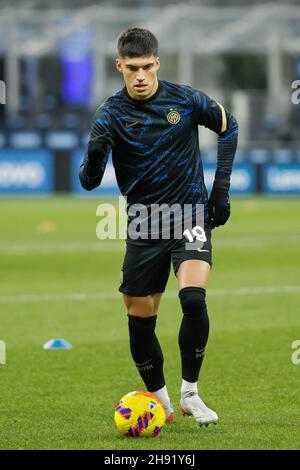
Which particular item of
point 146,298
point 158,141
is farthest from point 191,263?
point 158,141

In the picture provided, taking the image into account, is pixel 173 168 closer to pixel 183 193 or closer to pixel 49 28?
pixel 183 193

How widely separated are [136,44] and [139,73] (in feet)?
0.58

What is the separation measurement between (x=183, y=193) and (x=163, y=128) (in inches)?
15.7

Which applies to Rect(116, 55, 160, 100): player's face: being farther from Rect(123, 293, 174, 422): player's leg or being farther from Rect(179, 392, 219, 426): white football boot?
Rect(179, 392, 219, 426): white football boot

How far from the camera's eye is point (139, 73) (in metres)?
6.71

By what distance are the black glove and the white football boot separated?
1.40m

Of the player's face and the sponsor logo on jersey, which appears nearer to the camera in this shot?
the player's face

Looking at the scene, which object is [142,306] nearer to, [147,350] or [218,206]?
[147,350]

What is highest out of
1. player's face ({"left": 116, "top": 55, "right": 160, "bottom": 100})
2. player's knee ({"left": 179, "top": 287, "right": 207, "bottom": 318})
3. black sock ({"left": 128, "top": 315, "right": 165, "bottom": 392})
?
player's face ({"left": 116, "top": 55, "right": 160, "bottom": 100})

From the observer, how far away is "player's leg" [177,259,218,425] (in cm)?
661

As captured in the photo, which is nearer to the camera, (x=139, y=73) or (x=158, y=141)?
(x=139, y=73)

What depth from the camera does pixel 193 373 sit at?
6.74 metres

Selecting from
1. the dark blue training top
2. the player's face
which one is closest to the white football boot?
the dark blue training top

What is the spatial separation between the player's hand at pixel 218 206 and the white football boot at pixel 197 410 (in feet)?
3.38
